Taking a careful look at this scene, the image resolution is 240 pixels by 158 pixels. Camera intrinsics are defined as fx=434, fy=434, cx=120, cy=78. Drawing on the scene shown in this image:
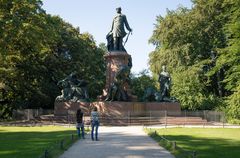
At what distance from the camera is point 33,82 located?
52.8 m

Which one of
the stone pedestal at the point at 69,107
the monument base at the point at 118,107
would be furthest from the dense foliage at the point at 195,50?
the stone pedestal at the point at 69,107

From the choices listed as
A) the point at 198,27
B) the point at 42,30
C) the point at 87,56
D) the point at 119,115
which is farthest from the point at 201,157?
the point at 87,56

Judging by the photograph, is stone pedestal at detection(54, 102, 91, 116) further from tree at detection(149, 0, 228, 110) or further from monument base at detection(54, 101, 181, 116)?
tree at detection(149, 0, 228, 110)

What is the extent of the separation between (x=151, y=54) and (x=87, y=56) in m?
9.06

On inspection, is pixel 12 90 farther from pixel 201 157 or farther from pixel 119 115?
pixel 201 157

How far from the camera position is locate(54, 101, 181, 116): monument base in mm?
34594

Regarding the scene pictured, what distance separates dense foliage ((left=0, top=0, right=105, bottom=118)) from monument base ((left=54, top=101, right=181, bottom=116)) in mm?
6283

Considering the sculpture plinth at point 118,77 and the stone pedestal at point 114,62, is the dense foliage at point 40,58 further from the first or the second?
the sculpture plinth at point 118,77

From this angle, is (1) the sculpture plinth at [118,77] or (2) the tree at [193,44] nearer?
(1) the sculpture plinth at [118,77]

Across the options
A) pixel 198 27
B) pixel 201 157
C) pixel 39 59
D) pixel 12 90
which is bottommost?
pixel 201 157

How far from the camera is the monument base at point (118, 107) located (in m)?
34.6

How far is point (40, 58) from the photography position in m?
52.3

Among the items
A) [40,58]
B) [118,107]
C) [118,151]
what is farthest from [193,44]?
[118,151]

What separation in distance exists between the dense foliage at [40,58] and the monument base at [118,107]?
6283mm
